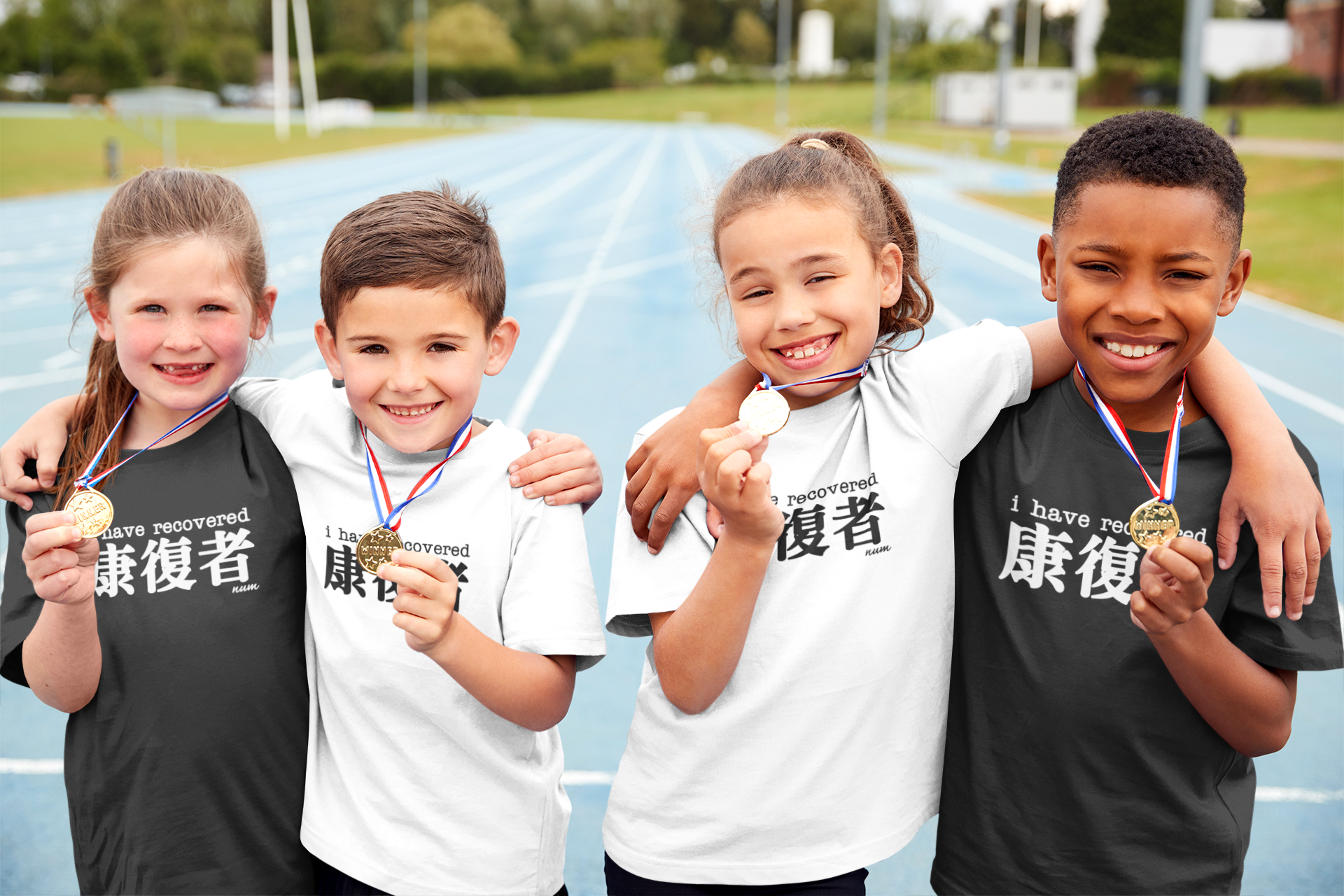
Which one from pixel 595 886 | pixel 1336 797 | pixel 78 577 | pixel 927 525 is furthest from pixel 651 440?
pixel 1336 797

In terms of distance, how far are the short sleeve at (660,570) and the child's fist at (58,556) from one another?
0.78 metres

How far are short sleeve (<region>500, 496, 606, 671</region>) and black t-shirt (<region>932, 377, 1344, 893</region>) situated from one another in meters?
0.66

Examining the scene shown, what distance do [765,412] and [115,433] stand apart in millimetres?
1142

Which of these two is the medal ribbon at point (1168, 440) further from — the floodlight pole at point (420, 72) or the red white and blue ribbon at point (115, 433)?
the floodlight pole at point (420, 72)

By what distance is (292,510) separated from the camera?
1903 mm

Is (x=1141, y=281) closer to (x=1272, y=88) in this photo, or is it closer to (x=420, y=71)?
(x=1272, y=88)

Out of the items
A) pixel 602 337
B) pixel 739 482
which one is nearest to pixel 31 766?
pixel 739 482

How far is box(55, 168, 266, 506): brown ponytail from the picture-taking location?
1.88 m

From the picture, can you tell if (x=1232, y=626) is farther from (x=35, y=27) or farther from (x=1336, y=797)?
(x=35, y=27)

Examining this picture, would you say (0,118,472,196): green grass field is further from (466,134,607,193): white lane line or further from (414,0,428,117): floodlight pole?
(414,0,428,117): floodlight pole

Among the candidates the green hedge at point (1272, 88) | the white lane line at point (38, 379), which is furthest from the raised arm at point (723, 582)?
the green hedge at point (1272, 88)

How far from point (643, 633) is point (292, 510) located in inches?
25.3

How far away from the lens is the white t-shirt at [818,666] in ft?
5.64

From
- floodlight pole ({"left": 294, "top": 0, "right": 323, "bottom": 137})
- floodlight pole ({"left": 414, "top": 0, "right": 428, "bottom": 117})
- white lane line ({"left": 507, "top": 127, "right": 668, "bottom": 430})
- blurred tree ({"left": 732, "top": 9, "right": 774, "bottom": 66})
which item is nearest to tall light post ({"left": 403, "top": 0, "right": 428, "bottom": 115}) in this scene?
floodlight pole ({"left": 414, "top": 0, "right": 428, "bottom": 117})
